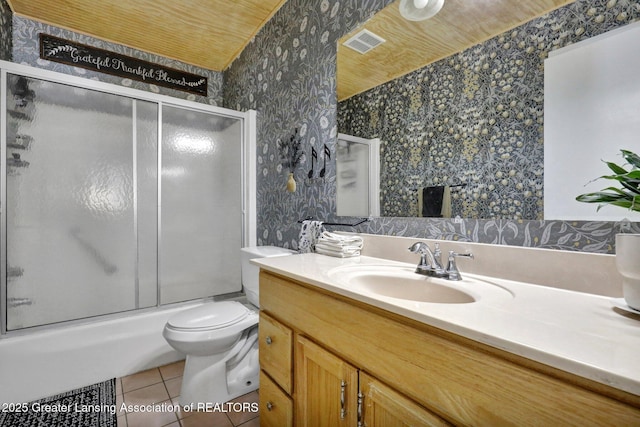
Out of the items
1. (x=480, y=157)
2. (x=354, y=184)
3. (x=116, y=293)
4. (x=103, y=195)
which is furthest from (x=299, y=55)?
(x=116, y=293)

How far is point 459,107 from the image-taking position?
1.04 m

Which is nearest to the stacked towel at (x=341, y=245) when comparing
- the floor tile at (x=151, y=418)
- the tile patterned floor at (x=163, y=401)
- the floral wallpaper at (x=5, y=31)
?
the tile patterned floor at (x=163, y=401)

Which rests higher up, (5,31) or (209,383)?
(5,31)

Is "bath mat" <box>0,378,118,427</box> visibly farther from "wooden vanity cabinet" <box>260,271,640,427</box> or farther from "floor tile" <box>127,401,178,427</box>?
"wooden vanity cabinet" <box>260,271,640,427</box>

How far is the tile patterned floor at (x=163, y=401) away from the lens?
4.59 ft

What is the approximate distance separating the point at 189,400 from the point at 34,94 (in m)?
1.97

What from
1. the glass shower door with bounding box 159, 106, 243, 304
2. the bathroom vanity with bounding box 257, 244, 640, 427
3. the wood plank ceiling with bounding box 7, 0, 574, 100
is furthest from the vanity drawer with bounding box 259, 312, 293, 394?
the glass shower door with bounding box 159, 106, 243, 304

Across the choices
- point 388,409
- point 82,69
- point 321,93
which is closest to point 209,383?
point 388,409

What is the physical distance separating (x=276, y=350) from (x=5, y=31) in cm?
276

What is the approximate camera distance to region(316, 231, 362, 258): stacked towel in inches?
50.8

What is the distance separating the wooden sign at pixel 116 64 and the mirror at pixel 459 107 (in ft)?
6.84

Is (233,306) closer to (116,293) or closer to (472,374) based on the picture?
(116,293)

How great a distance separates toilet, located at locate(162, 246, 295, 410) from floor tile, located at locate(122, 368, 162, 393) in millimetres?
328

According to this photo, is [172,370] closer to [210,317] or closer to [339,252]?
[210,317]
